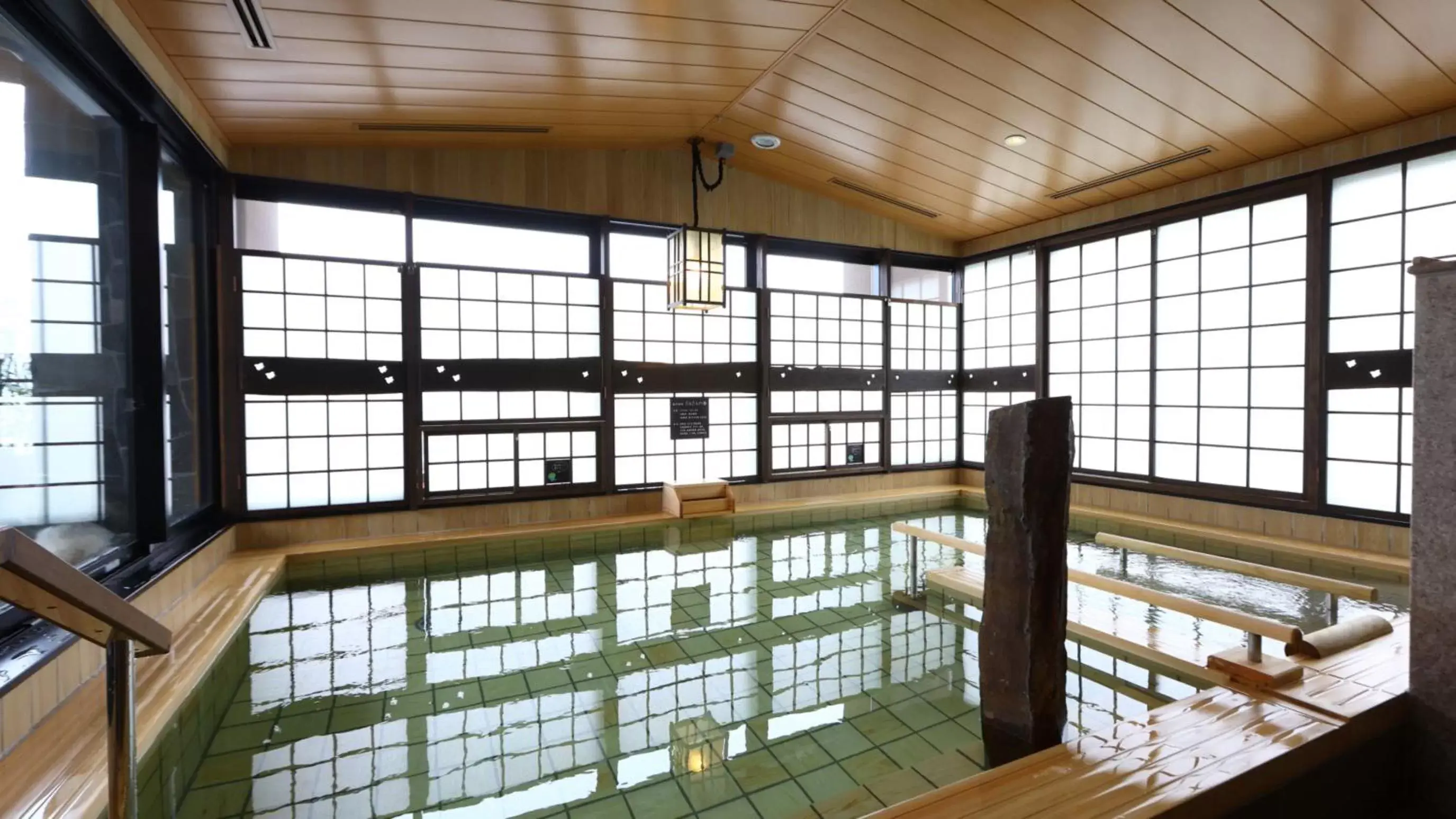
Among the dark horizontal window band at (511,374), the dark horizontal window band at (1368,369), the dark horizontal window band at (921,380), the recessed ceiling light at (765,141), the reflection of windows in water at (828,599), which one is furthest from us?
the dark horizontal window band at (921,380)

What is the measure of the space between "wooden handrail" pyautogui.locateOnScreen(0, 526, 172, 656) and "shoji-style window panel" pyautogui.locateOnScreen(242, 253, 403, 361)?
5.37m

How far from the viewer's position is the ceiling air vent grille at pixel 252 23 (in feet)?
11.4

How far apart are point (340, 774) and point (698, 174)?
6.35 m

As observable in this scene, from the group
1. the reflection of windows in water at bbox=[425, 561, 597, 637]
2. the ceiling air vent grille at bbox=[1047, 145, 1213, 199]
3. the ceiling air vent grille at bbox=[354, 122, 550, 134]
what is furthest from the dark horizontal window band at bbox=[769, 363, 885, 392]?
the ceiling air vent grille at bbox=[354, 122, 550, 134]

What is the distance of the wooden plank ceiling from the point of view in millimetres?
3998

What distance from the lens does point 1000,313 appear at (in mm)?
8727

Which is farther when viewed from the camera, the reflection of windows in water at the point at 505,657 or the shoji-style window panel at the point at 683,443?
the shoji-style window panel at the point at 683,443

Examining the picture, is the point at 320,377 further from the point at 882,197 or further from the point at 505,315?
the point at 882,197

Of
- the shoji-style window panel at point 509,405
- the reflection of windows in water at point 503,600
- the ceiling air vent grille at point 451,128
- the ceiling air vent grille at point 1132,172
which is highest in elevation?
the ceiling air vent grille at point 451,128

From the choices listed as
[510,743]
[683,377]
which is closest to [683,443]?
[683,377]

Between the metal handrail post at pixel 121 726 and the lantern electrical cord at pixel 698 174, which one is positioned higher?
the lantern electrical cord at pixel 698 174

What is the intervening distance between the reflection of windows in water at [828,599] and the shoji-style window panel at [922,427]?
172 inches

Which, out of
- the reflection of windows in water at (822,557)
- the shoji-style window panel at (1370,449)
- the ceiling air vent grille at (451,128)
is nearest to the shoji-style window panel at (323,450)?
the ceiling air vent grille at (451,128)

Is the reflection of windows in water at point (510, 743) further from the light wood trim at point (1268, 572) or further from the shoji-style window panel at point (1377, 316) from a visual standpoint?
the shoji-style window panel at point (1377, 316)
